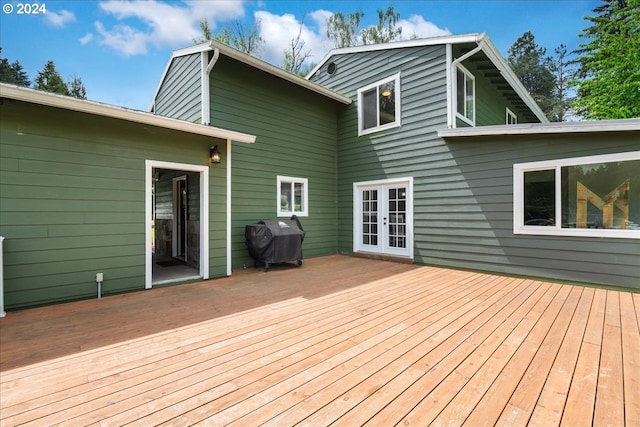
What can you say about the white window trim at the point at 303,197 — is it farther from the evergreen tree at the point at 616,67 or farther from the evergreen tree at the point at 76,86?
the evergreen tree at the point at 76,86

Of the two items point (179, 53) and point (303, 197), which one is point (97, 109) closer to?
point (179, 53)

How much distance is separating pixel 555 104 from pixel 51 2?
2669 cm

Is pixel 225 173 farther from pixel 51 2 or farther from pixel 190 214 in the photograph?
pixel 51 2

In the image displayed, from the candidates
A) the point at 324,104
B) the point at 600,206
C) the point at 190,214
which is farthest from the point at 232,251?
the point at 600,206

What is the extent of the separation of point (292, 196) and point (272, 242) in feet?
5.18

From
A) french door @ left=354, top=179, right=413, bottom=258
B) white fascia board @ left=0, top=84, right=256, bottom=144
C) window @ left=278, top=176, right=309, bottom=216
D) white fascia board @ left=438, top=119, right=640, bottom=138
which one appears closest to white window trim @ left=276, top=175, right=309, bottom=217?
window @ left=278, top=176, right=309, bottom=216

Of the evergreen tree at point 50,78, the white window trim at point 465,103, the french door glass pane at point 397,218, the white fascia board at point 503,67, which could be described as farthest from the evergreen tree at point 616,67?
the evergreen tree at point 50,78

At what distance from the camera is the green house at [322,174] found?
3523mm

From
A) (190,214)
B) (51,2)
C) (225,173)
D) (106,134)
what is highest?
(51,2)

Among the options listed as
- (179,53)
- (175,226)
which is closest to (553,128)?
(179,53)

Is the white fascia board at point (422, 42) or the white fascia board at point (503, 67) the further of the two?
the white fascia board at point (503, 67)

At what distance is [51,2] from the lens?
668 centimetres

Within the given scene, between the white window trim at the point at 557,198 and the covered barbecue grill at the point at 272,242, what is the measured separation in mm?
3955

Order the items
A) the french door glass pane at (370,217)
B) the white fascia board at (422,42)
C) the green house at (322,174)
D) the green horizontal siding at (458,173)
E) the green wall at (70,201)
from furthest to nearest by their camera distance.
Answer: the french door glass pane at (370,217) < the white fascia board at (422,42) < the green horizontal siding at (458,173) < the green house at (322,174) < the green wall at (70,201)
